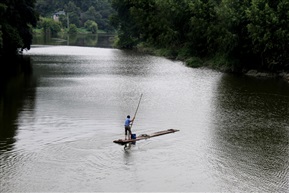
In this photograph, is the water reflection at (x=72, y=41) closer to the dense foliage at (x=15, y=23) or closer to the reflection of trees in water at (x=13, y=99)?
the dense foliage at (x=15, y=23)

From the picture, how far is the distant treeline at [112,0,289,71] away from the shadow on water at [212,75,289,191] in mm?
10503

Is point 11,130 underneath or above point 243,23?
underneath

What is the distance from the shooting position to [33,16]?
68125 mm

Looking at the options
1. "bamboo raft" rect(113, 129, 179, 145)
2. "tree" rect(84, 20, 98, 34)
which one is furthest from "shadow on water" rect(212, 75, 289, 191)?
"tree" rect(84, 20, 98, 34)

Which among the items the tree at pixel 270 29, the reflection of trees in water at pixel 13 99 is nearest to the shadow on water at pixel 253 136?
the tree at pixel 270 29

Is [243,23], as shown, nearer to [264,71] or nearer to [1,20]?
[264,71]

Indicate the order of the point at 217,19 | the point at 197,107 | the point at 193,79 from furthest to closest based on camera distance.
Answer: the point at 217,19 → the point at 193,79 → the point at 197,107

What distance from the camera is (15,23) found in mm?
64500

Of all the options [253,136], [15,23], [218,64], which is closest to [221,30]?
[218,64]

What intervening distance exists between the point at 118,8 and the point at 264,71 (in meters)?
51.6

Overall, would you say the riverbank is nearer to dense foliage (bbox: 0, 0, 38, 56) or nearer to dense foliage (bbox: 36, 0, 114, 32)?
dense foliage (bbox: 0, 0, 38, 56)

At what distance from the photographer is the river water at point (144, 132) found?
64.4ft

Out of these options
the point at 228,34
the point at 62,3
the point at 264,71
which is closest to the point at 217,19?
the point at 228,34

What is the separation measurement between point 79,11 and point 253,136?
161907 millimetres
